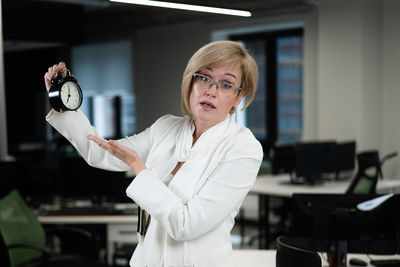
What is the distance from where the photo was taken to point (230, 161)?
156 cm

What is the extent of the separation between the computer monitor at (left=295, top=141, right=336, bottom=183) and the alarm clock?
414 centimetres

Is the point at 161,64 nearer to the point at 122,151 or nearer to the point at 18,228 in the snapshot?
the point at 18,228

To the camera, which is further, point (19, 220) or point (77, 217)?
point (77, 217)

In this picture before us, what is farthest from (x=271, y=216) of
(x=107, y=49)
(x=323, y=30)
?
(x=107, y=49)

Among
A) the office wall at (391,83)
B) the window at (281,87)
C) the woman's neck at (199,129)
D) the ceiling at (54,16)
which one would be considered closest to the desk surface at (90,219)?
the woman's neck at (199,129)

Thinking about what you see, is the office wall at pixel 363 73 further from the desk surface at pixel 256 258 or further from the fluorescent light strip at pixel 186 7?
the fluorescent light strip at pixel 186 7

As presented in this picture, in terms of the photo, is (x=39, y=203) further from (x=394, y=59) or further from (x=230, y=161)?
(x=394, y=59)

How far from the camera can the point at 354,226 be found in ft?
8.34

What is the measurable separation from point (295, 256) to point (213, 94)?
91cm

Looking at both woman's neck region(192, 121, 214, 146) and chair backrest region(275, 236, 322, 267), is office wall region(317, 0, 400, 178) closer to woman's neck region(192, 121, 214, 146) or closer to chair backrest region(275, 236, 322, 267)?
chair backrest region(275, 236, 322, 267)

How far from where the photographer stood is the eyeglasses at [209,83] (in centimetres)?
160

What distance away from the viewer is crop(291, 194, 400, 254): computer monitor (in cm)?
255

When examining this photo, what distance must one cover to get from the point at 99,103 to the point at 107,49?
1.14 m

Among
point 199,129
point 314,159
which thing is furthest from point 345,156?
point 199,129
